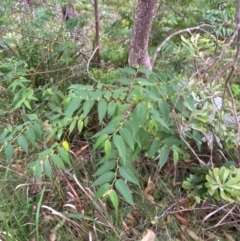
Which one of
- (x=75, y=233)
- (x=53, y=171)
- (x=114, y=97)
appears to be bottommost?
(x=75, y=233)

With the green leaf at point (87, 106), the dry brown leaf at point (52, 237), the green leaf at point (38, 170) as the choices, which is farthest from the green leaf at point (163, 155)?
the dry brown leaf at point (52, 237)

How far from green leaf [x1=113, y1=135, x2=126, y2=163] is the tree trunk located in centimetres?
67

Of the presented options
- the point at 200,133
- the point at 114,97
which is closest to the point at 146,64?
the point at 200,133

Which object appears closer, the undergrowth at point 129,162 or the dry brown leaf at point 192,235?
the undergrowth at point 129,162

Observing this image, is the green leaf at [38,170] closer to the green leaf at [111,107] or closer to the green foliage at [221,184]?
the green leaf at [111,107]

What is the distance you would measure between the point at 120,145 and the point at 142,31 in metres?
0.76

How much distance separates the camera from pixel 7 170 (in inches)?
66.5

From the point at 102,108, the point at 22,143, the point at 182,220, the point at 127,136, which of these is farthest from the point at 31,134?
the point at 182,220

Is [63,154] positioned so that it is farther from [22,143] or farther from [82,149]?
[82,149]

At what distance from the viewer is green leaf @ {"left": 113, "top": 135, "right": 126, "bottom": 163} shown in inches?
44.6

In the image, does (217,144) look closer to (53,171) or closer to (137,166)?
(137,166)

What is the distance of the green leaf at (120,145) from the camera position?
1132 millimetres

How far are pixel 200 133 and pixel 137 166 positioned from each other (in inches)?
11.5

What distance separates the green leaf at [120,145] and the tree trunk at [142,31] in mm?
668
